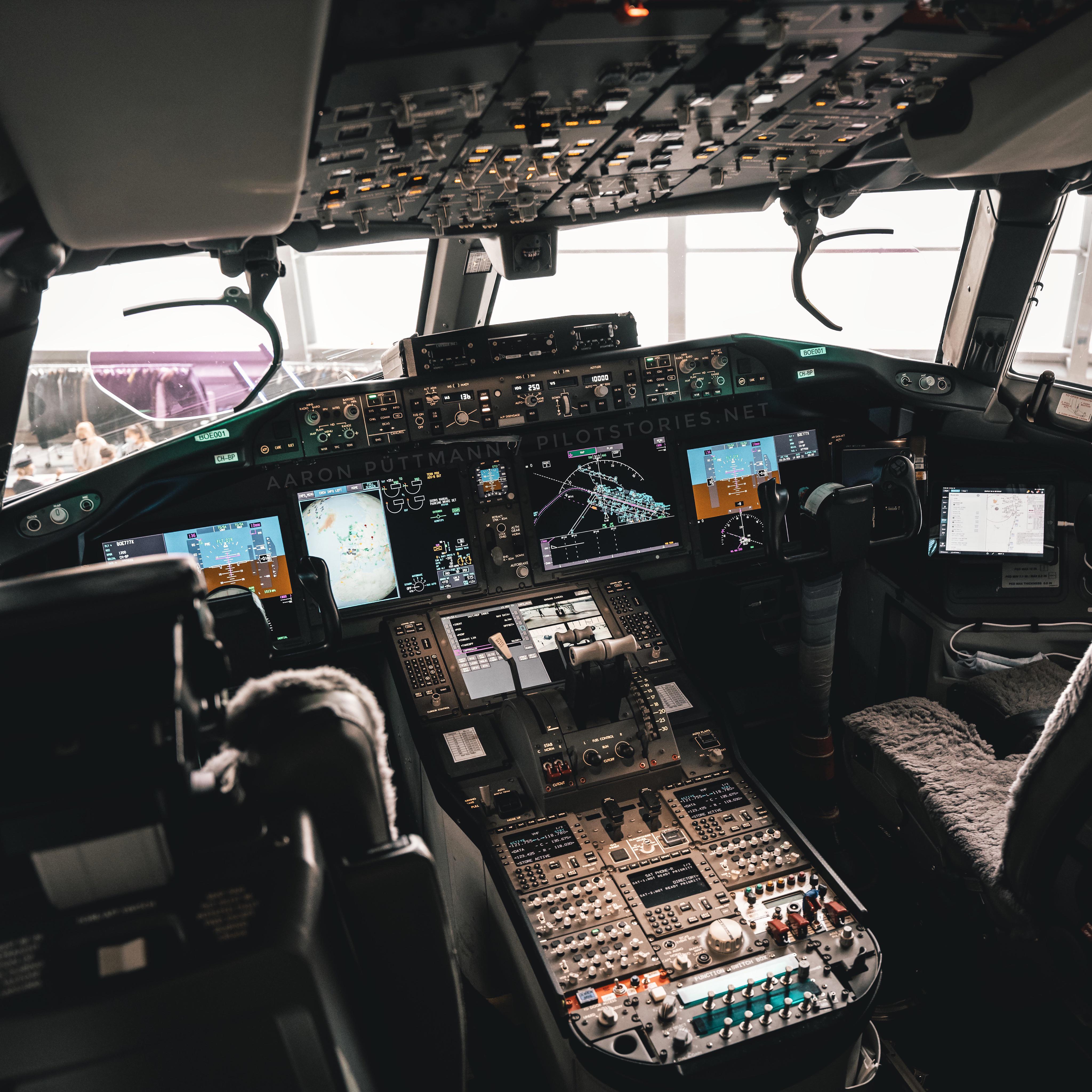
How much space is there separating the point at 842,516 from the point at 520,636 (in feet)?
3.38

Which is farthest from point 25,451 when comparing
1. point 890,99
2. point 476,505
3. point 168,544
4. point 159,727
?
point 890,99

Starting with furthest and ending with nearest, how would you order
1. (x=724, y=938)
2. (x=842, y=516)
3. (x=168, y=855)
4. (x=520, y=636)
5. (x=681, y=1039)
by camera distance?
(x=520, y=636)
(x=842, y=516)
(x=724, y=938)
(x=681, y=1039)
(x=168, y=855)

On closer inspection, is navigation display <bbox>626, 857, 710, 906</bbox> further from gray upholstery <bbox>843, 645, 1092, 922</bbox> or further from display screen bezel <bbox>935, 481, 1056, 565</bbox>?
display screen bezel <bbox>935, 481, 1056, 565</bbox>

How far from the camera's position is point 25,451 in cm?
217

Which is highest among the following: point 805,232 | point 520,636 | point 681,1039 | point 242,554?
point 805,232

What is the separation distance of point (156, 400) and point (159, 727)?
103 inches

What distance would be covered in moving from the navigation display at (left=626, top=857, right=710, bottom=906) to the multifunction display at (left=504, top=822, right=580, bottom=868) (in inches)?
6.9

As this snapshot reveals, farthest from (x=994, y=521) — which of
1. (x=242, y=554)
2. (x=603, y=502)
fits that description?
(x=242, y=554)

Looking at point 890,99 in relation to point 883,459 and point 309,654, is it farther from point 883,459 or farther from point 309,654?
point 309,654

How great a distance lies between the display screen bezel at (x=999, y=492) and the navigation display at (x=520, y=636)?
1275 millimetres

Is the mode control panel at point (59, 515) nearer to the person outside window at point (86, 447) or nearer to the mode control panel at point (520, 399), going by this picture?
the person outside window at point (86, 447)

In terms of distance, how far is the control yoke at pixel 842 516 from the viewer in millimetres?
2521

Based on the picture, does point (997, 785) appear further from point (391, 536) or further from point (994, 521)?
point (391, 536)

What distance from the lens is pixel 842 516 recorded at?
8.31 ft
